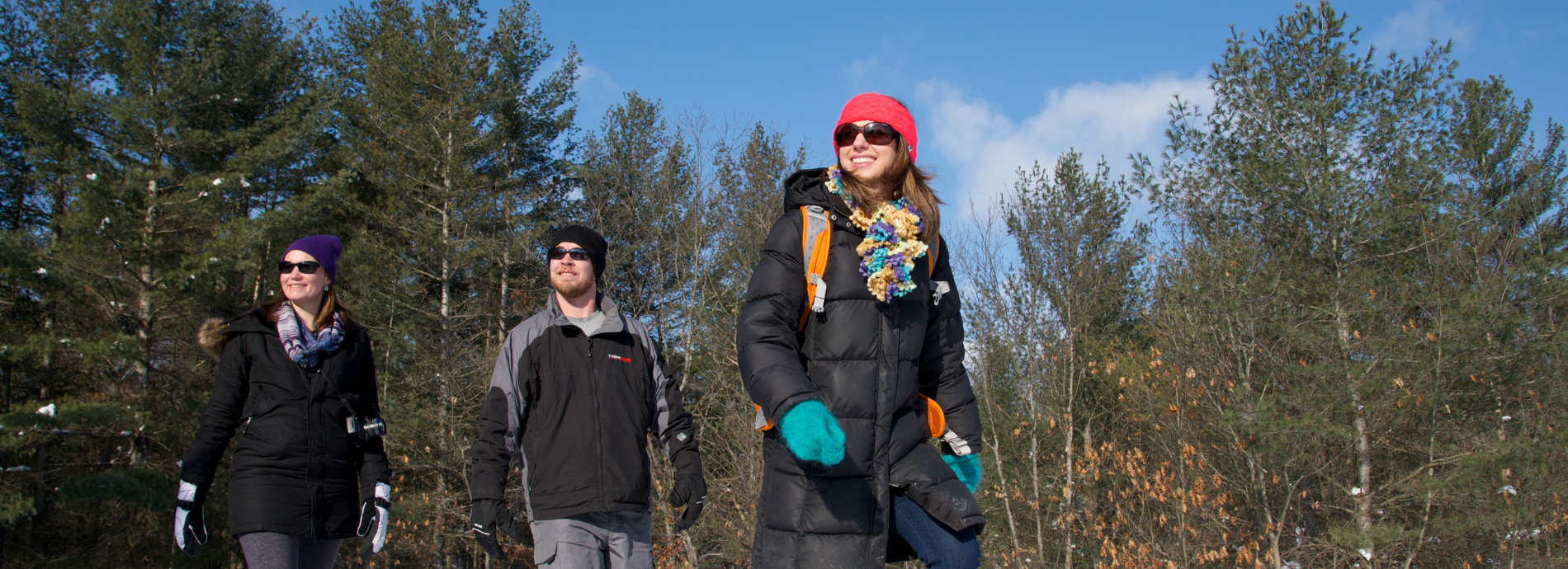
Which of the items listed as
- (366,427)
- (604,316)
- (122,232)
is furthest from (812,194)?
(122,232)

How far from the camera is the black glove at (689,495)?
3.26 metres

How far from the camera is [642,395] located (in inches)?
133

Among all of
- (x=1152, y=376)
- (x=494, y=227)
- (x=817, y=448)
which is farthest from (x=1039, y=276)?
(x=817, y=448)

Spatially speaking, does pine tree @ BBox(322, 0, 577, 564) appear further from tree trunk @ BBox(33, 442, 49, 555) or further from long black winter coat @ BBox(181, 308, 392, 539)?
long black winter coat @ BBox(181, 308, 392, 539)

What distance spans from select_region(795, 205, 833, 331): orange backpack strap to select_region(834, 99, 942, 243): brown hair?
0.49ft

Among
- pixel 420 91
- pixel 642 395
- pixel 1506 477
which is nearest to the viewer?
pixel 642 395

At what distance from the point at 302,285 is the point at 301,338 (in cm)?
24

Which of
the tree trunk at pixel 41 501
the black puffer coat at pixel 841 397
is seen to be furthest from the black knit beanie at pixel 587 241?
the tree trunk at pixel 41 501

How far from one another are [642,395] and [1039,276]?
625 inches

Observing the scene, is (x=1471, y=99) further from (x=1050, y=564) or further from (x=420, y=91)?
(x=420, y=91)

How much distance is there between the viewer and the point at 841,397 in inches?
83.7

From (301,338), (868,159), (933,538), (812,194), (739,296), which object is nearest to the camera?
(933,538)

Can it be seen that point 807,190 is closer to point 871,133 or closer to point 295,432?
point 871,133

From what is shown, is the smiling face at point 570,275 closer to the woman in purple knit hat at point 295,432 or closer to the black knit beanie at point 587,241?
the black knit beanie at point 587,241
